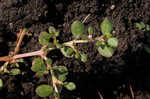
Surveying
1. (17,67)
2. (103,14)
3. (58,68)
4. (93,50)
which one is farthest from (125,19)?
(17,67)

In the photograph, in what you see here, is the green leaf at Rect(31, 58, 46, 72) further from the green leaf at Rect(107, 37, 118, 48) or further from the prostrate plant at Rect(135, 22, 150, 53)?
the prostrate plant at Rect(135, 22, 150, 53)

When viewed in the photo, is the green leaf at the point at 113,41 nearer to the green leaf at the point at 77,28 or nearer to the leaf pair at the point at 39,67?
Answer: the green leaf at the point at 77,28

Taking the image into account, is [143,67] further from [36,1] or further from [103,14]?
[36,1]

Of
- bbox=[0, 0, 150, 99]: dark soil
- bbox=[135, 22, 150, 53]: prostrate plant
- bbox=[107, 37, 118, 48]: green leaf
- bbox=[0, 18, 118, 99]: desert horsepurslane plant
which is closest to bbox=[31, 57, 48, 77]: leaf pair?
bbox=[0, 18, 118, 99]: desert horsepurslane plant

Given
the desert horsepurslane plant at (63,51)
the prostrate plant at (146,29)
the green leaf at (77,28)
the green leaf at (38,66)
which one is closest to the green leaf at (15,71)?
the desert horsepurslane plant at (63,51)

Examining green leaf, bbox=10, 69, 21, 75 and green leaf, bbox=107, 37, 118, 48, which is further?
green leaf, bbox=10, 69, 21, 75

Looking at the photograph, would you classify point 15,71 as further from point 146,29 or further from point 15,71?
point 146,29

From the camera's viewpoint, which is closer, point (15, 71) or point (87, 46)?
point (15, 71)

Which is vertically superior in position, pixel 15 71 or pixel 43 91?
pixel 15 71

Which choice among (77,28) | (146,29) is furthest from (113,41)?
(146,29)
